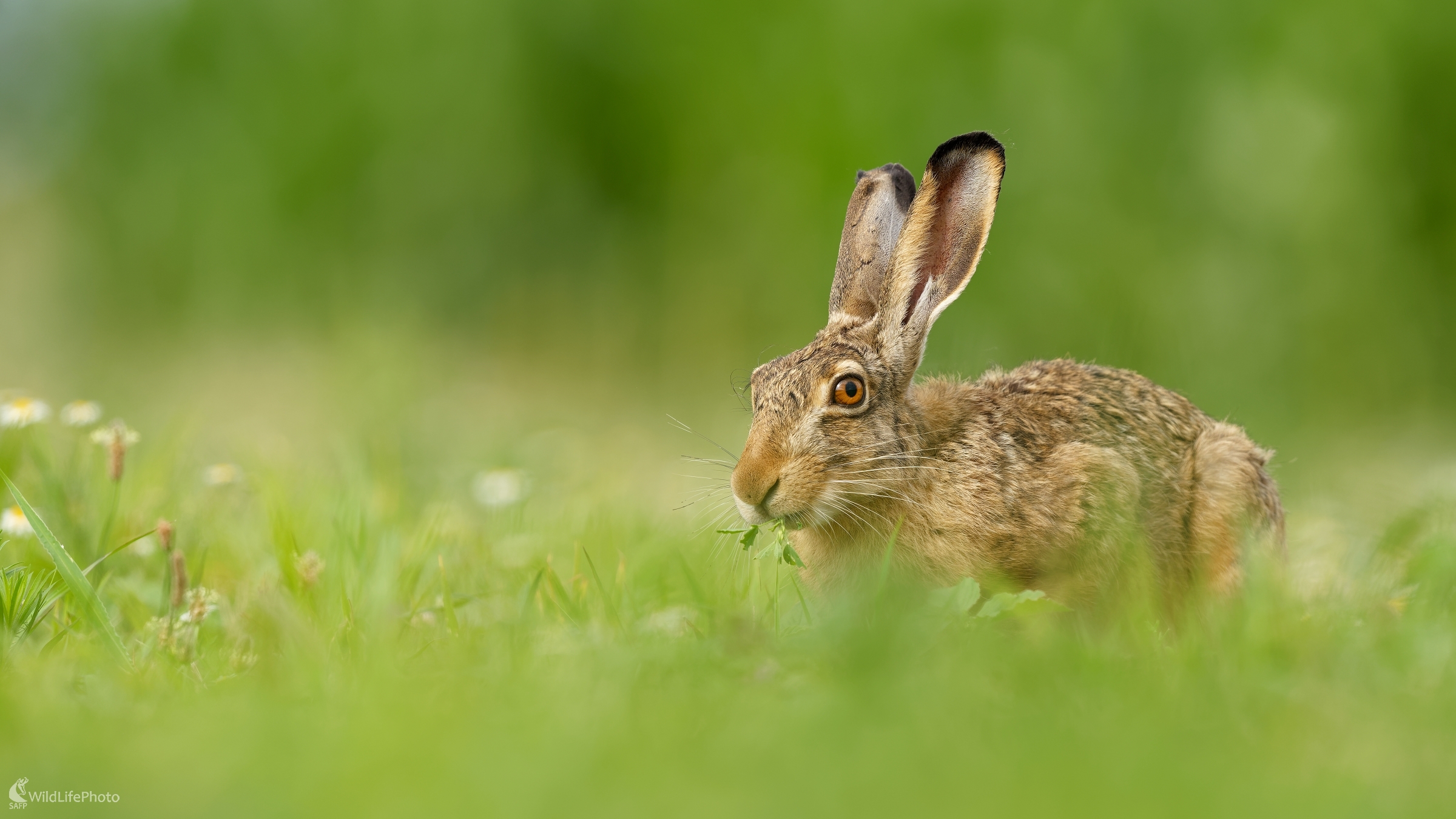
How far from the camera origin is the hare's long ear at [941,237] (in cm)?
491

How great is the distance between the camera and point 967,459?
15.4 ft

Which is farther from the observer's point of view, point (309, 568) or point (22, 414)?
point (22, 414)

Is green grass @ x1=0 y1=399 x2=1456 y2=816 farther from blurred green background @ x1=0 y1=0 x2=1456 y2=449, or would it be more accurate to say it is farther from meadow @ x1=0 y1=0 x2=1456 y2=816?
blurred green background @ x1=0 y1=0 x2=1456 y2=449

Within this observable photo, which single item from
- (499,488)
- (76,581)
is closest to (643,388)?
(499,488)

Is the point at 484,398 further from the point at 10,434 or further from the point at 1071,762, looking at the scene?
the point at 1071,762

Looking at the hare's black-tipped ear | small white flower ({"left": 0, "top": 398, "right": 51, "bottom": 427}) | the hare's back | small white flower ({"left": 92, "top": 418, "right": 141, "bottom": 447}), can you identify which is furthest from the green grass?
the hare's black-tipped ear

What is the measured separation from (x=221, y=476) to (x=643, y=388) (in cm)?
631

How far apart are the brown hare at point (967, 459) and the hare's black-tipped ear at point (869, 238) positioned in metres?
0.04

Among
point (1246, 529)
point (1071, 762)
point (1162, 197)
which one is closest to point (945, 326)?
point (1162, 197)

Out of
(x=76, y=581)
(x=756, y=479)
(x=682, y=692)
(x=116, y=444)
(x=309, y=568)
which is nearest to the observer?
(x=682, y=692)

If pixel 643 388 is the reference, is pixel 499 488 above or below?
below

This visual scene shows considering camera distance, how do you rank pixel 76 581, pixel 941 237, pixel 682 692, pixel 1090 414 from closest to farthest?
1. pixel 682 692
2. pixel 76 581
3. pixel 1090 414
4. pixel 941 237

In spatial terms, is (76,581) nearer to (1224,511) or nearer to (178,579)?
(178,579)

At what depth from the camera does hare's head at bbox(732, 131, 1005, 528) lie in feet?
14.7
